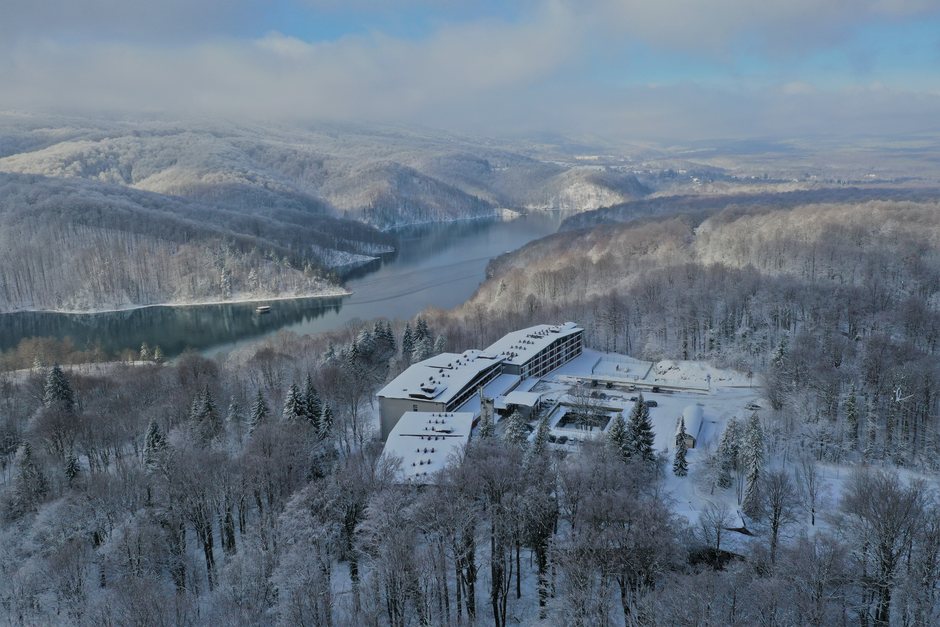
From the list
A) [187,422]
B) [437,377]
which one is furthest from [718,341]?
[187,422]

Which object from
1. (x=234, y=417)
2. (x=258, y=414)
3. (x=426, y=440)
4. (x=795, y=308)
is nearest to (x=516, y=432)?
(x=426, y=440)

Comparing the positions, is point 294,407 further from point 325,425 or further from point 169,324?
point 169,324

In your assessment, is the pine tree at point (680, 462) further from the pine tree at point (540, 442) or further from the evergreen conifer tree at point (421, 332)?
the evergreen conifer tree at point (421, 332)

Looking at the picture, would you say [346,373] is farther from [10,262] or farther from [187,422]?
[10,262]

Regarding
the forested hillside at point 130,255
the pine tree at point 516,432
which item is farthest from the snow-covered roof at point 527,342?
the forested hillside at point 130,255

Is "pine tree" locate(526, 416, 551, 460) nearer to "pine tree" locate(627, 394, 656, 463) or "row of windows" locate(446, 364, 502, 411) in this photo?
"pine tree" locate(627, 394, 656, 463)
